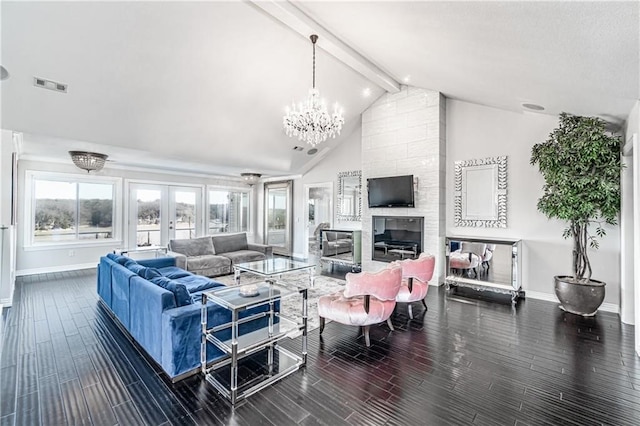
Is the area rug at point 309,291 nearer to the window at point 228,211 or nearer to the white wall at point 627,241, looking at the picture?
the window at point 228,211

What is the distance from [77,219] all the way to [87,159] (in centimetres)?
238

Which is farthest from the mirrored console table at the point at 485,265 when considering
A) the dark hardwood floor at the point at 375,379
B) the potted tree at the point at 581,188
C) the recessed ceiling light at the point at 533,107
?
the recessed ceiling light at the point at 533,107

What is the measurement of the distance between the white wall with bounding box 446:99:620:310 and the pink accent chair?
7.02 ft

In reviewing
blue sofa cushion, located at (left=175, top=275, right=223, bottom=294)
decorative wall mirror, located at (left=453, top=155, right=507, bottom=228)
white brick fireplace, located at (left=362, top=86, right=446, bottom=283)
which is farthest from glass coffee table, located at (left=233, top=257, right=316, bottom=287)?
decorative wall mirror, located at (left=453, top=155, right=507, bottom=228)

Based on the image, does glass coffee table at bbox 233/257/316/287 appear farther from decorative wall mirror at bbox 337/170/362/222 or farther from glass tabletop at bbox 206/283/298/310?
decorative wall mirror at bbox 337/170/362/222

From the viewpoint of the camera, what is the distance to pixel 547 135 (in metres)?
4.71

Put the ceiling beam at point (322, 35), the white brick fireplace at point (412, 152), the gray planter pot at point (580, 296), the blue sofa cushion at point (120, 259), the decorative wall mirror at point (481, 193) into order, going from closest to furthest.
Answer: the ceiling beam at point (322, 35) < the gray planter pot at point (580, 296) < the blue sofa cushion at point (120, 259) < the decorative wall mirror at point (481, 193) < the white brick fireplace at point (412, 152)

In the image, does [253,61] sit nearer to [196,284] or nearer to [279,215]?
[196,284]

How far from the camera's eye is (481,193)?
539cm

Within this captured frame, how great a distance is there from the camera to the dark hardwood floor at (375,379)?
6.81 ft

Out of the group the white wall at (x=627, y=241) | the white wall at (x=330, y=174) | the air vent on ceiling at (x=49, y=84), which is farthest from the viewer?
the white wall at (x=330, y=174)

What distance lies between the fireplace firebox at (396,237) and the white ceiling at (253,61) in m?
2.60

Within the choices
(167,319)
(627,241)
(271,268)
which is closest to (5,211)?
(167,319)

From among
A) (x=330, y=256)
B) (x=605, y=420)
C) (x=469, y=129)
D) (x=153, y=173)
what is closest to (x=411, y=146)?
(x=469, y=129)
